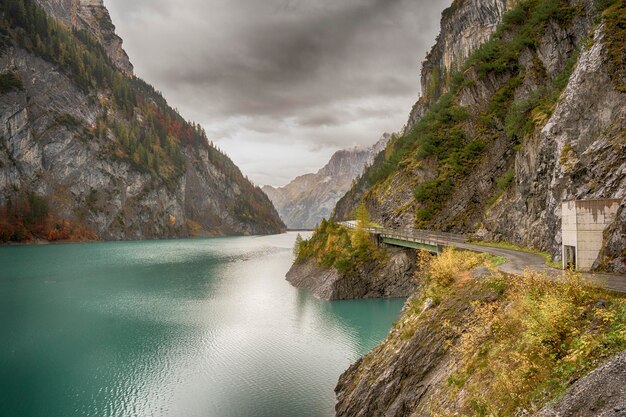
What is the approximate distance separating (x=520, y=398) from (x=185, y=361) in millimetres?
30892

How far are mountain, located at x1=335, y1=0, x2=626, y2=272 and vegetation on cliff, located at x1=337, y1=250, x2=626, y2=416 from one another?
26.0 ft

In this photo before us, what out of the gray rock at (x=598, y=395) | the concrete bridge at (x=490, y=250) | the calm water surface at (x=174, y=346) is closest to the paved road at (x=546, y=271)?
the concrete bridge at (x=490, y=250)

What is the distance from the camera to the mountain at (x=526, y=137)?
30109 mm

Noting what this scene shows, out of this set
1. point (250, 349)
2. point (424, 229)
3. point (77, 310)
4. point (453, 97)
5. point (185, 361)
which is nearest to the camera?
point (185, 361)

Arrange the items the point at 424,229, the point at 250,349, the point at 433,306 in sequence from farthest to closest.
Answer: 1. the point at 424,229
2. the point at 250,349
3. the point at 433,306

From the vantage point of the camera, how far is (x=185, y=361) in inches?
1379

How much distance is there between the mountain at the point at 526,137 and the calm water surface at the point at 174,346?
20106mm

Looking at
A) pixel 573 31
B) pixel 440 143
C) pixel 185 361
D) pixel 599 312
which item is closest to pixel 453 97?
pixel 440 143

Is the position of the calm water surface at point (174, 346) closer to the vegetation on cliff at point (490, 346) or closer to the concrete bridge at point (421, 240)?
the vegetation on cliff at point (490, 346)

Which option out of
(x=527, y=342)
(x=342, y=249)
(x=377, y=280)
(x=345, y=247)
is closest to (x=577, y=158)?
(x=527, y=342)

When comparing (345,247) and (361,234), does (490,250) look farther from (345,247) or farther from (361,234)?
(345,247)

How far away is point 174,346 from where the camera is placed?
39.1 m

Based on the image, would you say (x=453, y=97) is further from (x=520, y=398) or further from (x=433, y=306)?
(x=520, y=398)

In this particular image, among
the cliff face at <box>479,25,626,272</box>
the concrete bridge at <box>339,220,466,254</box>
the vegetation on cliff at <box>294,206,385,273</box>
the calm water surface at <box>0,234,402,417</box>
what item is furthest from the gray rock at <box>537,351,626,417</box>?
the vegetation on cliff at <box>294,206,385,273</box>
